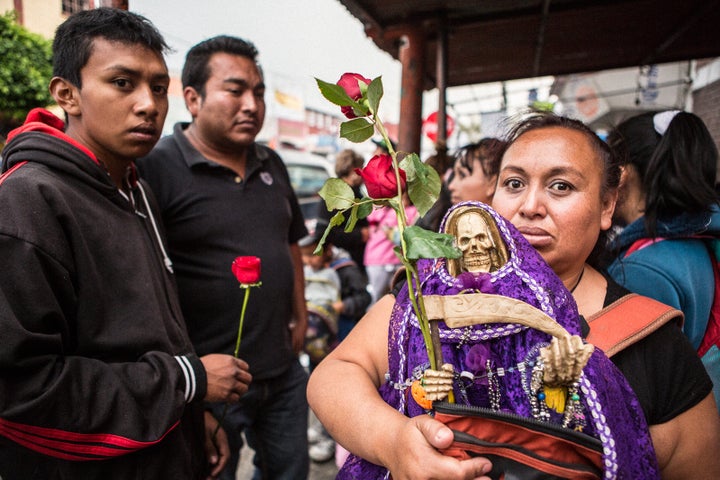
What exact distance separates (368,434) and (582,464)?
0.42 metres

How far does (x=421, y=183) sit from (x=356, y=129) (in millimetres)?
153

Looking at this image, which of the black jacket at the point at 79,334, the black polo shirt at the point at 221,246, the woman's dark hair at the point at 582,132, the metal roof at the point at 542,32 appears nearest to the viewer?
the black jacket at the point at 79,334

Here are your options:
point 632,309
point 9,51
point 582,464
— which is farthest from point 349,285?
point 9,51

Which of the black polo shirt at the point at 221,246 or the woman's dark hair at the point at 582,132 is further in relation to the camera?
the black polo shirt at the point at 221,246

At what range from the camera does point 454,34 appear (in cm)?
439

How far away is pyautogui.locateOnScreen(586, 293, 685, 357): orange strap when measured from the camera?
3.82 ft

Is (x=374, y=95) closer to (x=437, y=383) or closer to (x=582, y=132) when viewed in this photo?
(x=437, y=383)

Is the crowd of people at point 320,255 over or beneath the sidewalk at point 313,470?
over

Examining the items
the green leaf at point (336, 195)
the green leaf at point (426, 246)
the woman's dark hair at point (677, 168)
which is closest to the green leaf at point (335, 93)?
the green leaf at point (336, 195)

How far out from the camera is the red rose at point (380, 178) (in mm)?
801

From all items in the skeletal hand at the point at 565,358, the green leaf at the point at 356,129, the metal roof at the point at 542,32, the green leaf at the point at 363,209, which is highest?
the metal roof at the point at 542,32

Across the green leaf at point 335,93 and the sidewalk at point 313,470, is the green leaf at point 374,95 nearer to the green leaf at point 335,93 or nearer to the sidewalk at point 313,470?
the green leaf at point 335,93

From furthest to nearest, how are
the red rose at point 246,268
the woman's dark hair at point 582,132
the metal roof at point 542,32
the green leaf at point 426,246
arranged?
the metal roof at point 542,32 → the red rose at point 246,268 → the woman's dark hair at point 582,132 → the green leaf at point 426,246

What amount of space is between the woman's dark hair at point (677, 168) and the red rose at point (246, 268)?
1414mm
